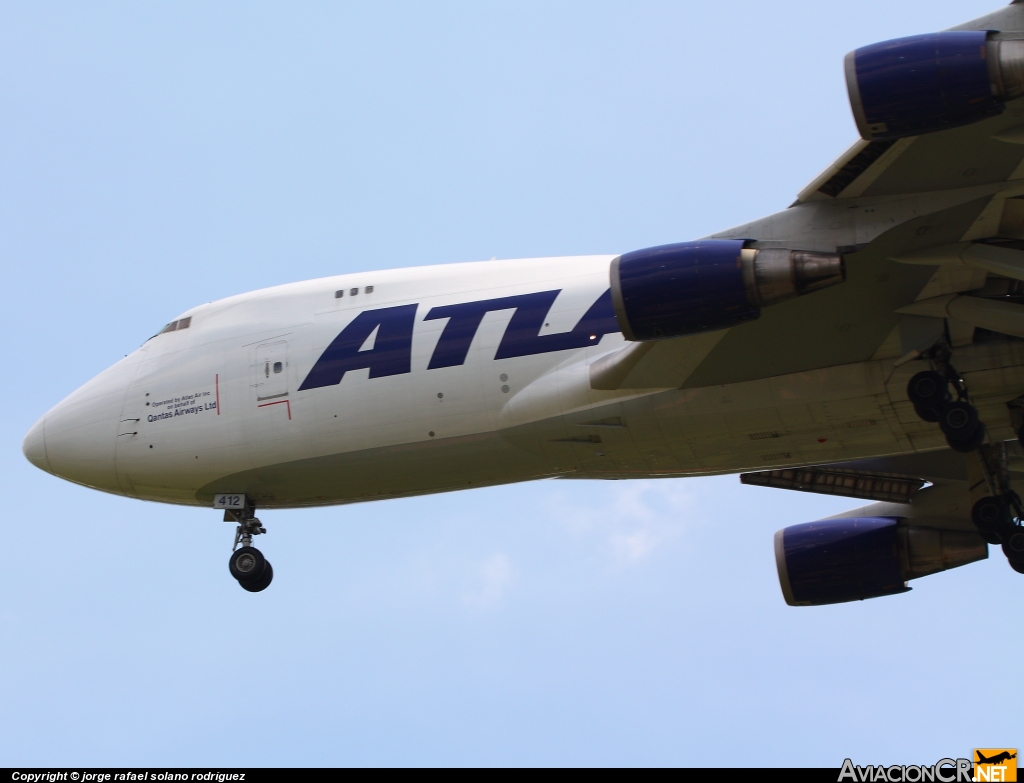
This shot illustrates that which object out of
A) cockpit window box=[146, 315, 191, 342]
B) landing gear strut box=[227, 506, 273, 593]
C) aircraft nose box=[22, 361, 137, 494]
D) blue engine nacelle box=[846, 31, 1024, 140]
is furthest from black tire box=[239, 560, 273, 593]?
blue engine nacelle box=[846, 31, 1024, 140]

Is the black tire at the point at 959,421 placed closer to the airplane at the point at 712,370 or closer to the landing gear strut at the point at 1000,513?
the airplane at the point at 712,370

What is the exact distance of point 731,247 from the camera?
1472 cm

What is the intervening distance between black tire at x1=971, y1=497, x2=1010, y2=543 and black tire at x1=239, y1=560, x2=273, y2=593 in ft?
32.9

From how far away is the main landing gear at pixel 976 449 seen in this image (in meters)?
15.5

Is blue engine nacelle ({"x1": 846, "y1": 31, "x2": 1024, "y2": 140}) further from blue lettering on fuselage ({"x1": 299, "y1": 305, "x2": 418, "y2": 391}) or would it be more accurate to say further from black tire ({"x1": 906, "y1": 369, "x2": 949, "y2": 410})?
blue lettering on fuselage ({"x1": 299, "y1": 305, "x2": 418, "y2": 391})

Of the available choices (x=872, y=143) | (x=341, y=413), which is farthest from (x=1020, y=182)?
(x=341, y=413)

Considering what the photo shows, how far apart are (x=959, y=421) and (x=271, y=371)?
9282 millimetres

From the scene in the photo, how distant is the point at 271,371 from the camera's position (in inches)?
753

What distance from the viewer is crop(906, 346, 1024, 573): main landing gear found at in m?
15.5

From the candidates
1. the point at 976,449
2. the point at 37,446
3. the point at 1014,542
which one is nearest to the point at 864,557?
the point at 1014,542

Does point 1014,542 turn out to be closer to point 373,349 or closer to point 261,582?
point 373,349

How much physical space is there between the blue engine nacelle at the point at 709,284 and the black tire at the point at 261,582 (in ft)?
25.8

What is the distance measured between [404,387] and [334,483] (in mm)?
1973

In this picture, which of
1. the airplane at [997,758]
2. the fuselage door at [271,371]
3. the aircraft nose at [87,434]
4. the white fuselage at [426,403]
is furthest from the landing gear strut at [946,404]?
the aircraft nose at [87,434]
